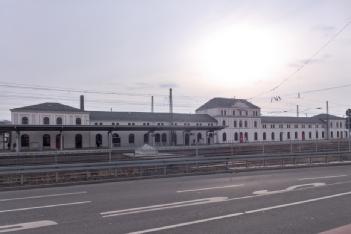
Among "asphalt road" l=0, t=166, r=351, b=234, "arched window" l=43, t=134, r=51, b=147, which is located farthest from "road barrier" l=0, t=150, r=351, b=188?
"arched window" l=43, t=134, r=51, b=147

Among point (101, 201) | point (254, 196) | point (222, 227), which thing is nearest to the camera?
point (222, 227)

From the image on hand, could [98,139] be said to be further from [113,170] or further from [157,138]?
[113,170]

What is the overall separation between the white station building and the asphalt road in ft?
150

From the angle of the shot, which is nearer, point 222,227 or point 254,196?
point 222,227

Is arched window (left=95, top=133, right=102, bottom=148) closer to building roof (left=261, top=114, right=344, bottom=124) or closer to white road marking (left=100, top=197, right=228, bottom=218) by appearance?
building roof (left=261, top=114, right=344, bottom=124)

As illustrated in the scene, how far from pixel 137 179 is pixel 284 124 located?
353ft

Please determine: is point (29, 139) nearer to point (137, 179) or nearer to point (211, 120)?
point (211, 120)

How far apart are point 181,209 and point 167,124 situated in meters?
86.1

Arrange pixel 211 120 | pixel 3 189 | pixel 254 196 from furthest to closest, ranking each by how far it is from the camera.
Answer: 1. pixel 211 120
2. pixel 3 189
3. pixel 254 196

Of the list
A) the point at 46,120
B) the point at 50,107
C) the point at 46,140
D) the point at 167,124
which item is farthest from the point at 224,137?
the point at 46,140

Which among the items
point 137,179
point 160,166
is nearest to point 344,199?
point 137,179

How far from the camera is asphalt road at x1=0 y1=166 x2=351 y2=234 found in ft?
26.4

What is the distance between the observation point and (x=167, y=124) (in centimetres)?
9619

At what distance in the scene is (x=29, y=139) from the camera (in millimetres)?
73312
